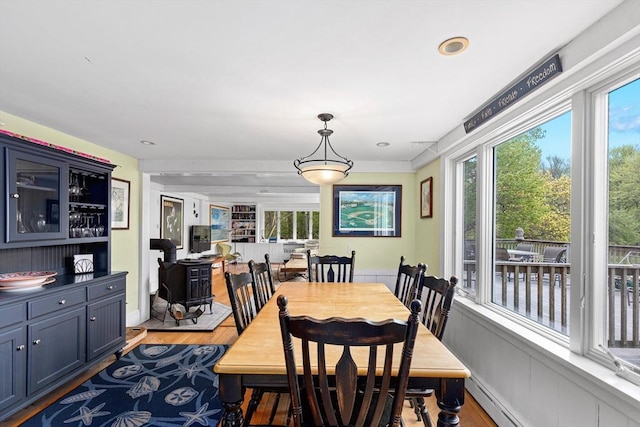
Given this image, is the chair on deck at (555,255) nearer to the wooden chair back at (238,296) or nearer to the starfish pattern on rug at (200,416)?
the wooden chair back at (238,296)

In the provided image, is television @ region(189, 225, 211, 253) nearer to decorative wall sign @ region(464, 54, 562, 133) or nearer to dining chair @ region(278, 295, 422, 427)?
decorative wall sign @ region(464, 54, 562, 133)

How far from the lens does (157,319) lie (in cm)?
463

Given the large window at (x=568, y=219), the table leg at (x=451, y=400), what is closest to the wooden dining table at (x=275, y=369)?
the table leg at (x=451, y=400)

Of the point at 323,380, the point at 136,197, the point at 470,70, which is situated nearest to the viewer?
the point at 323,380

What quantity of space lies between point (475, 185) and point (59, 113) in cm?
363

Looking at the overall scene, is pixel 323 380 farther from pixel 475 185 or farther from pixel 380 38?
pixel 475 185

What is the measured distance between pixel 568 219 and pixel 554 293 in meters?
0.50

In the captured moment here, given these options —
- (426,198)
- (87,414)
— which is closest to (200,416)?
(87,414)

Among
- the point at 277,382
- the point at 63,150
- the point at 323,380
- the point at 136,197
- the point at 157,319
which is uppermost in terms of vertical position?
the point at 63,150

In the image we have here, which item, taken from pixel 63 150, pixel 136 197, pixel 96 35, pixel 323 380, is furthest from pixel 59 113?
pixel 323 380

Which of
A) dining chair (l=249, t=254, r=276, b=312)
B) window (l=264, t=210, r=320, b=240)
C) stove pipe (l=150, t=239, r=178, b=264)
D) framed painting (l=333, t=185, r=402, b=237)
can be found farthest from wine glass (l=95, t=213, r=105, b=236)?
window (l=264, t=210, r=320, b=240)

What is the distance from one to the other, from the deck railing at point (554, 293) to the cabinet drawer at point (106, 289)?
350 centimetres

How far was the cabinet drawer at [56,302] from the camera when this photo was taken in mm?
2285

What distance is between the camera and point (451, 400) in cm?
132
